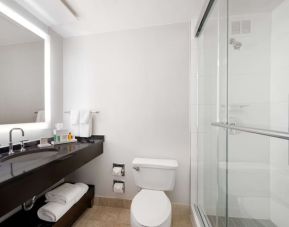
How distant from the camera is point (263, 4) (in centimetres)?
133

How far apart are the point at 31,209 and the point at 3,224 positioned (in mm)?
198

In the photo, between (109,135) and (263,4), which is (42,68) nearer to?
(109,135)

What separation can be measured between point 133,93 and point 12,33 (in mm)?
1318

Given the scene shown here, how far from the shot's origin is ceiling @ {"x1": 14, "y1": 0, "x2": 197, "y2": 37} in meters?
1.46

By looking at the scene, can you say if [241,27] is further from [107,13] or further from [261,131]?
[107,13]

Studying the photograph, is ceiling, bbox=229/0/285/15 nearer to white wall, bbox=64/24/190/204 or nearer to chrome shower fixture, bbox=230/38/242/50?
chrome shower fixture, bbox=230/38/242/50

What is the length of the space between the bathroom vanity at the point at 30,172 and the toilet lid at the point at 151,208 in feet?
2.20

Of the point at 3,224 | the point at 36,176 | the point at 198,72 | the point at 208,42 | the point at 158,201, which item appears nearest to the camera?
the point at 36,176

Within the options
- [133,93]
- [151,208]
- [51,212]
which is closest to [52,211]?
[51,212]

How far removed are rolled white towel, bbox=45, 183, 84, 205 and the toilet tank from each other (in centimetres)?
65

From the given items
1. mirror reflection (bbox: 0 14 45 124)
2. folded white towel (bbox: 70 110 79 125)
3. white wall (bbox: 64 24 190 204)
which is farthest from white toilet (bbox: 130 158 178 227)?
mirror reflection (bbox: 0 14 45 124)

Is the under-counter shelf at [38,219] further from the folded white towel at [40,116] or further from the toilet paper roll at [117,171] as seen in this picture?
the folded white towel at [40,116]

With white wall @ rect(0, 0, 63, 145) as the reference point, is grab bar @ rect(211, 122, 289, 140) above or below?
below

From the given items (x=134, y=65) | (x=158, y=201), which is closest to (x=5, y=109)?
(x=134, y=65)
